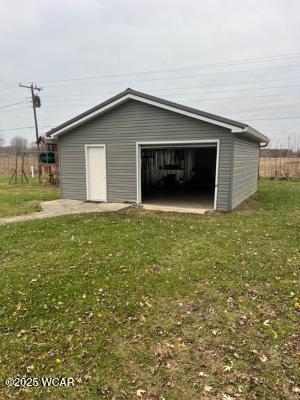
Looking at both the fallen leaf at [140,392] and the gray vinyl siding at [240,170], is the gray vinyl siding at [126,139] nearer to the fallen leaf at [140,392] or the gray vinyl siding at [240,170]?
the gray vinyl siding at [240,170]

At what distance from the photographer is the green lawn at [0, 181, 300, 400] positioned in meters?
2.42

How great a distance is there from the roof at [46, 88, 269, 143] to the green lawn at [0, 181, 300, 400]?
354 cm

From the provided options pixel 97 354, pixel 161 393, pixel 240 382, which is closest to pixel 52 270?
pixel 97 354

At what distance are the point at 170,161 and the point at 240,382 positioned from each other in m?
16.2

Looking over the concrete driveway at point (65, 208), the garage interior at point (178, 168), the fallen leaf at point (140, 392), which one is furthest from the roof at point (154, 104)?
the fallen leaf at point (140, 392)

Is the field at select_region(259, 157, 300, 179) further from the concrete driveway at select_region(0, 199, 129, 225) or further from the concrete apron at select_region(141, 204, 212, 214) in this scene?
the concrete driveway at select_region(0, 199, 129, 225)

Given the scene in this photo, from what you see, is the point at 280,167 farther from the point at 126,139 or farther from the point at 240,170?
the point at 126,139

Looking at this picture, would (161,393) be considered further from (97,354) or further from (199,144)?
(199,144)

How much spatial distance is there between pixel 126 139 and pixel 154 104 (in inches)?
61.8

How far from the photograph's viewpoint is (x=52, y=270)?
4520 mm

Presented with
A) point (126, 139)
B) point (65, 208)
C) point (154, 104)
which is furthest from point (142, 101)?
point (65, 208)

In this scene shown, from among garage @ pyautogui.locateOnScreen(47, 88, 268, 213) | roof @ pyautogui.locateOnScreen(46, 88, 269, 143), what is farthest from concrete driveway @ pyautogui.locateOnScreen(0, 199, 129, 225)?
roof @ pyautogui.locateOnScreen(46, 88, 269, 143)

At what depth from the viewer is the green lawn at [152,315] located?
2.42m

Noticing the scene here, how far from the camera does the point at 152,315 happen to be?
3.35 m
